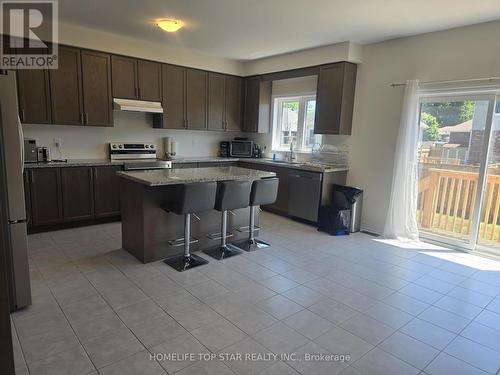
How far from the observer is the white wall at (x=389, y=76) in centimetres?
378

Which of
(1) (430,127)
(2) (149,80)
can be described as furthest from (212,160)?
(1) (430,127)

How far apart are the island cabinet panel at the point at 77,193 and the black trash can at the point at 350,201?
3526 millimetres

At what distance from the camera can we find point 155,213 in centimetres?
345

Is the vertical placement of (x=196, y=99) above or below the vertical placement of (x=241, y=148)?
above

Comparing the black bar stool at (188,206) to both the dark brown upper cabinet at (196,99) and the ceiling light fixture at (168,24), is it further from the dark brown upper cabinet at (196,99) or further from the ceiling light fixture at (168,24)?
the dark brown upper cabinet at (196,99)

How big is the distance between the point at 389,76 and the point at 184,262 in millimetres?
3688

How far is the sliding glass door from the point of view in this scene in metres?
3.95

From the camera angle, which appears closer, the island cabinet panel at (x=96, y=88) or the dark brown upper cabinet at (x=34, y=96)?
the dark brown upper cabinet at (x=34, y=96)

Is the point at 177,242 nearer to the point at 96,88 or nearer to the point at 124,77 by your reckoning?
the point at 96,88

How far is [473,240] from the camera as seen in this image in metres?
4.12

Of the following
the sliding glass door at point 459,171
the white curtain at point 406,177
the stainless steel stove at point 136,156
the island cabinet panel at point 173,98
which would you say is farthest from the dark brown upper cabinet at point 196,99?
the sliding glass door at point 459,171

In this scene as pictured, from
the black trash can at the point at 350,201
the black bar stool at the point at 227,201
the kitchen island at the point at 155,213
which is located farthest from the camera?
the black trash can at the point at 350,201

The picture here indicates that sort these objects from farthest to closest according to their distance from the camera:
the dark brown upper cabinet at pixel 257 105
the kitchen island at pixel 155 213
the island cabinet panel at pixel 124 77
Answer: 1. the dark brown upper cabinet at pixel 257 105
2. the island cabinet panel at pixel 124 77
3. the kitchen island at pixel 155 213

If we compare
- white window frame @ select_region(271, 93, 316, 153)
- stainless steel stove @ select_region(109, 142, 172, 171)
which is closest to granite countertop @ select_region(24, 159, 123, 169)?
stainless steel stove @ select_region(109, 142, 172, 171)
